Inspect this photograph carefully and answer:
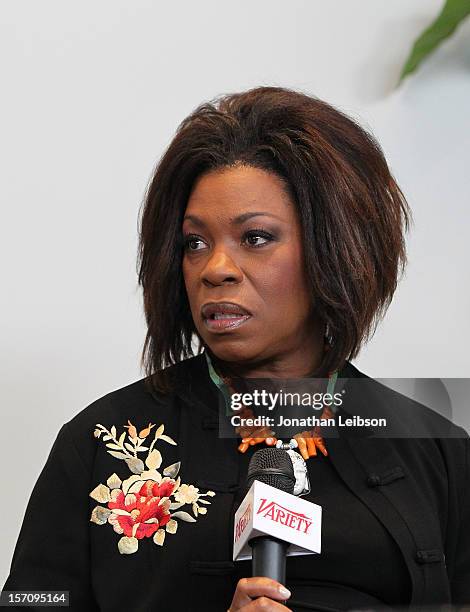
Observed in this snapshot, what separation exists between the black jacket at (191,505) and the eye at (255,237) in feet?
0.47

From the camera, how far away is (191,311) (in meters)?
1.16

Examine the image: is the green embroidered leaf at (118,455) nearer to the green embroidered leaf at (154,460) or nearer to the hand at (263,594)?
the green embroidered leaf at (154,460)

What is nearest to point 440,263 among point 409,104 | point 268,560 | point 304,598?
point 409,104

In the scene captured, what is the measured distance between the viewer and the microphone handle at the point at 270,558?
2.80 feet

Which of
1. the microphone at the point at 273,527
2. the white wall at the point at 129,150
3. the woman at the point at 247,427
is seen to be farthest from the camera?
the white wall at the point at 129,150

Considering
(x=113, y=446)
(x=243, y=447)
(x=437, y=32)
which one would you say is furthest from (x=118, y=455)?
(x=437, y=32)

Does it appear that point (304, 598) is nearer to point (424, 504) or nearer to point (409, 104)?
point (424, 504)

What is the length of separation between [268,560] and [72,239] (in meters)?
0.73

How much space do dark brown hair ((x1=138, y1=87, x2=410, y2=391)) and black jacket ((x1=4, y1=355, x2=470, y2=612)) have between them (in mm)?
44

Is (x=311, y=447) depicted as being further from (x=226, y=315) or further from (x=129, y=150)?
(x=129, y=150)

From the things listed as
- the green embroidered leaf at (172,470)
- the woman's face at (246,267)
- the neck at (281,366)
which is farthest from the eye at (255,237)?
the green embroidered leaf at (172,470)

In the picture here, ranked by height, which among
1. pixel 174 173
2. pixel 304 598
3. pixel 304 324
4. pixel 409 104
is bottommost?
pixel 304 598

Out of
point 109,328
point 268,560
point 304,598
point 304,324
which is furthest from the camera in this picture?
point 109,328

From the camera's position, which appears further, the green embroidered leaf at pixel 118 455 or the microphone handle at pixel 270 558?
the green embroidered leaf at pixel 118 455
